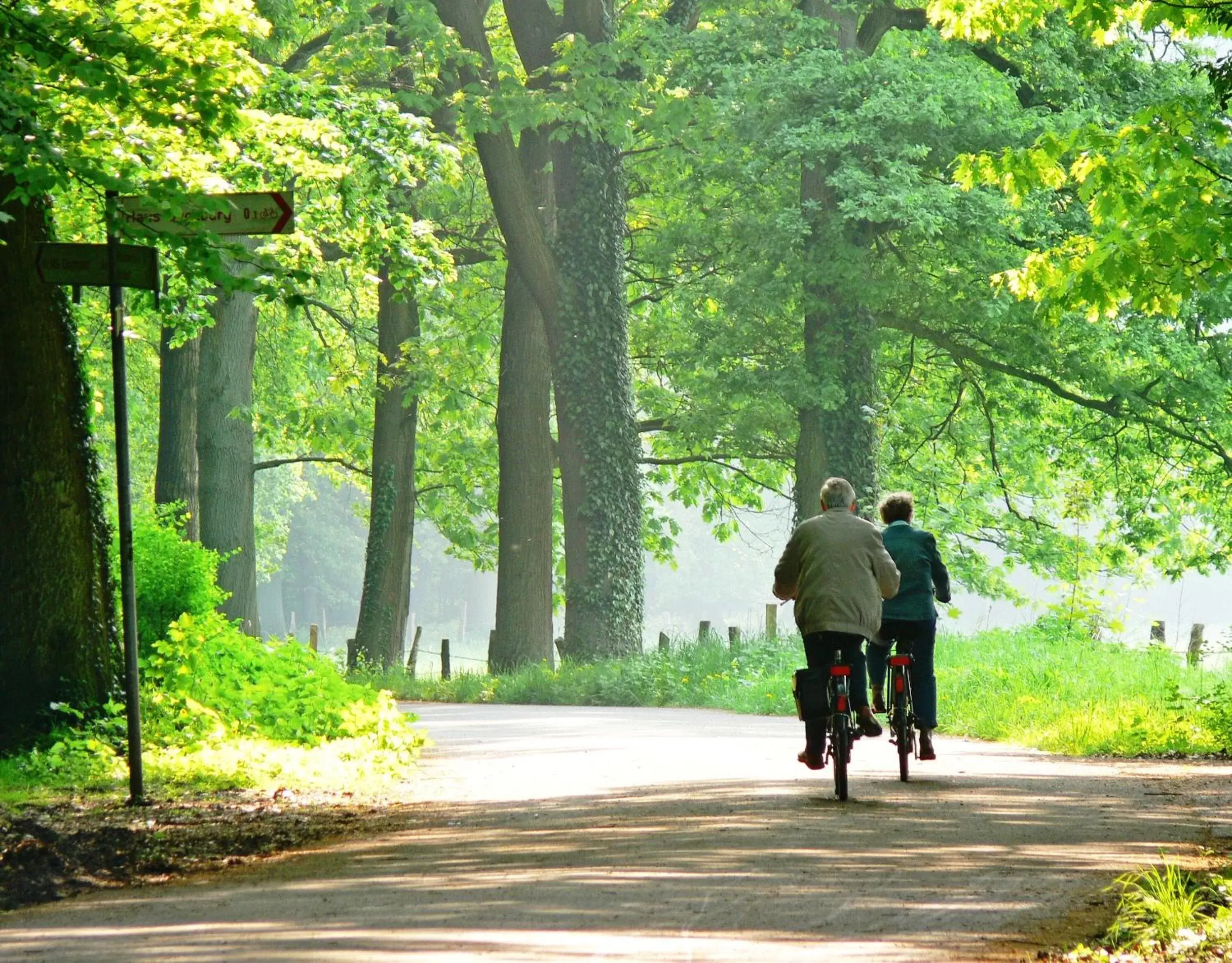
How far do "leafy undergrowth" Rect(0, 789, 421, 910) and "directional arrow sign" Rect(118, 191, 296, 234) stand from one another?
3081 millimetres

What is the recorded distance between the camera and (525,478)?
1088 inches

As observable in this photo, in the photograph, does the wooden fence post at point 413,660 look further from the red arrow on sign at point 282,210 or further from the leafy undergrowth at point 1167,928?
the leafy undergrowth at point 1167,928

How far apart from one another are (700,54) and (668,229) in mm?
3587

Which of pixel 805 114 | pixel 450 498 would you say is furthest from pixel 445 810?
pixel 450 498

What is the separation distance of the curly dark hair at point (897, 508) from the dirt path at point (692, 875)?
65.9 inches

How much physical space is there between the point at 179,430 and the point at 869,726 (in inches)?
690

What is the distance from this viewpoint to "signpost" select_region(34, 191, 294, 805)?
9.73 m

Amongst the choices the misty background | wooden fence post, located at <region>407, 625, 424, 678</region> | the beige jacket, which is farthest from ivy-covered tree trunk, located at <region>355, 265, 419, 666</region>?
the misty background

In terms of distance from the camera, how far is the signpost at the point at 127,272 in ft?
31.9

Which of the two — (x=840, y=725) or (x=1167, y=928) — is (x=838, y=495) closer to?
(x=840, y=725)

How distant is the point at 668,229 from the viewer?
95.8 feet

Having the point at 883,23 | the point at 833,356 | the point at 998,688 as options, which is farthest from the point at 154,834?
the point at 883,23

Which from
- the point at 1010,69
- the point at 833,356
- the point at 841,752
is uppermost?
the point at 1010,69

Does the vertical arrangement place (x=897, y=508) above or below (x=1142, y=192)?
below
